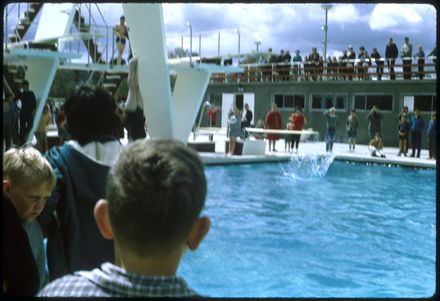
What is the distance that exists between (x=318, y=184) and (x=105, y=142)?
9504mm

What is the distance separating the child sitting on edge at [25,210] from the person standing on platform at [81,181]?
0.05 meters

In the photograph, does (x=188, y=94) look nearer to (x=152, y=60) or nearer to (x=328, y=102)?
(x=152, y=60)

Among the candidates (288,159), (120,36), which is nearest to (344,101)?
(288,159)

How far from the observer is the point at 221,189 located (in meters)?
10.3

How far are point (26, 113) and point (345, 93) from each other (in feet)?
42.2

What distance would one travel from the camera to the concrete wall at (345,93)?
19.4 m

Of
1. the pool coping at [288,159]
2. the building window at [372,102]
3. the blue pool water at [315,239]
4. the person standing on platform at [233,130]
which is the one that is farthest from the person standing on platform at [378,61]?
the blue pool water at [315,239]

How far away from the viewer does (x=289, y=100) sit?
23344 millimetres

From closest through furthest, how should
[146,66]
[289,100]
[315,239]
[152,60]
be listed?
1. [315,239]
2. [152,60]
3. [146,66]
4. [289,100]

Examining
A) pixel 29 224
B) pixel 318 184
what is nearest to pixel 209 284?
pixel 29 224

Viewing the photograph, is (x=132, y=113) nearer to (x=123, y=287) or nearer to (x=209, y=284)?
(x=123, y=287)

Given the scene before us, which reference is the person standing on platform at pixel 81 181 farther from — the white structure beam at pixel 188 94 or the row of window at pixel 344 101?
the row of window at pixel 344 101

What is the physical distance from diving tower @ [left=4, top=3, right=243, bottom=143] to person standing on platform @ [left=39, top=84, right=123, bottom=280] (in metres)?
6.06

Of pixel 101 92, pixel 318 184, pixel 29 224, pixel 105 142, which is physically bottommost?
pixel 318 184
